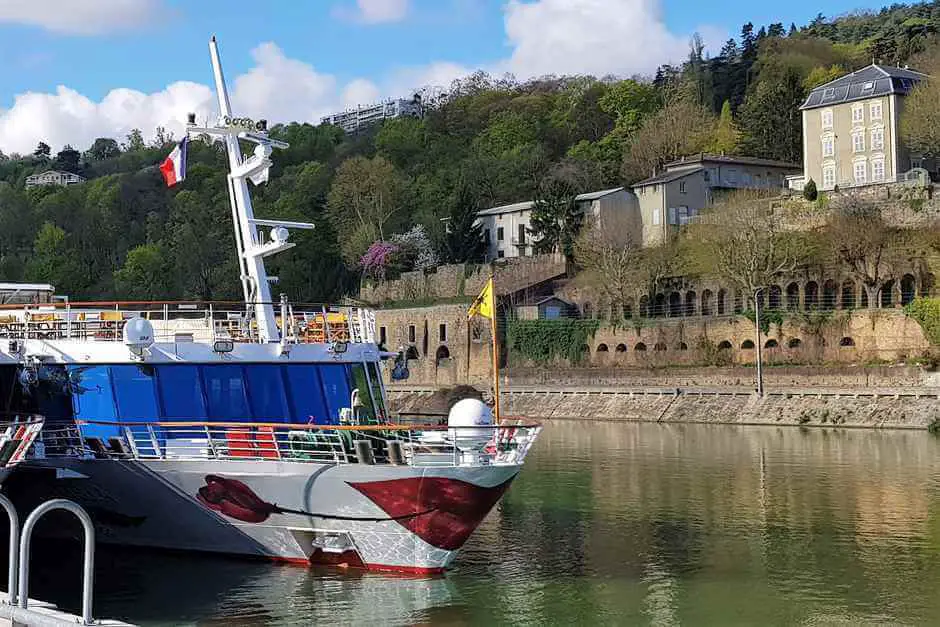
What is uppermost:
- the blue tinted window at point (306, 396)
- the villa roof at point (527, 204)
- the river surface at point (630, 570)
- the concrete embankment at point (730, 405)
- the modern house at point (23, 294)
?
the villa roof at point (527, 204)

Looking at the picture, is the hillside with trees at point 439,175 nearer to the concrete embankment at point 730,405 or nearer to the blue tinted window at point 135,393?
the concrete embankment at point 730,405

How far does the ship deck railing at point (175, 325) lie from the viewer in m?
22.6

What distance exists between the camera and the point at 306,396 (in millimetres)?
21828

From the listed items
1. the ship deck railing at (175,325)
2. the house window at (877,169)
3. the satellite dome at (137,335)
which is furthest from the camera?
the house window at (877,169)

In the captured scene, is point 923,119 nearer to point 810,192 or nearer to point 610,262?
point 810,192

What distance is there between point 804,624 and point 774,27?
10583 centimetres

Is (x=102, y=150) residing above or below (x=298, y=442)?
above

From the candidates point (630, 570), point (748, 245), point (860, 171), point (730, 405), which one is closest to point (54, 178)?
point (860, 171)

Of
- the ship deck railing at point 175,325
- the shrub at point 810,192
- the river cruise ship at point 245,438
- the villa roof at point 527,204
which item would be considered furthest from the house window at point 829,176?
the river cruise ship at point 245,438

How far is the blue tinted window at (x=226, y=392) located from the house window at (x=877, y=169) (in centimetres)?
5542

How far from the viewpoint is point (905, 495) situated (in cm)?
2880

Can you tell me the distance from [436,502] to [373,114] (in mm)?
156404

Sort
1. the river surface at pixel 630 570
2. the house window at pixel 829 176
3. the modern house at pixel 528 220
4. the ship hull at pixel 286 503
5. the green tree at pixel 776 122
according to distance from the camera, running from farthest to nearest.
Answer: the green tree at pixel 776 122 < the modern house at pixel 528 220 < the house window at pixel 829 176 < the ship hull at pixel 286 503 < the river surface at pixel 630 570

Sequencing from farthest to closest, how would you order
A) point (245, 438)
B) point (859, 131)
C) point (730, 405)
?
point (859, 131) < point (730, 405) < point (245, 438)
